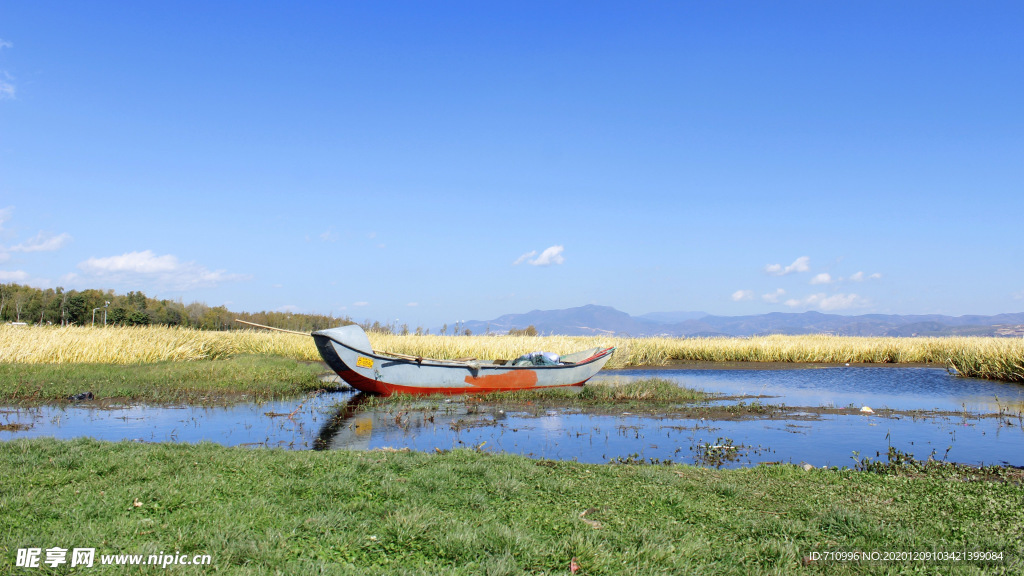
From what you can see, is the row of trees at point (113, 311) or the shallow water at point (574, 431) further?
the row of trees at point (113, 311)

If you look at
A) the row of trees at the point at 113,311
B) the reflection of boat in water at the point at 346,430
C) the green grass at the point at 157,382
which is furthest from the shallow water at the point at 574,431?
the row of trees at the point at 113,311

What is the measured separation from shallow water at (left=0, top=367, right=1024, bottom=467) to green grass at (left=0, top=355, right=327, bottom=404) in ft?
4.69

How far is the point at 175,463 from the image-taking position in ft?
24.0

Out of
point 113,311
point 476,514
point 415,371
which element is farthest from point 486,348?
point 113,311

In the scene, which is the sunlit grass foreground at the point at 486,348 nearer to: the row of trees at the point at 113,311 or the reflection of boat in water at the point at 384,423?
the reflection of boat in water at the point at 384,423

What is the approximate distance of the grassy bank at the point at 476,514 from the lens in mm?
4840

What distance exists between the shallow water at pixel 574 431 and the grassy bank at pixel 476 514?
3.22 meters

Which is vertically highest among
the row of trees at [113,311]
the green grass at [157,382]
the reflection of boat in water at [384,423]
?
the row of trees at [113,311]

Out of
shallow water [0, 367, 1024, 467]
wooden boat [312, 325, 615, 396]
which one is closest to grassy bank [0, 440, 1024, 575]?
shallow water [0, 367, 1024, 467]

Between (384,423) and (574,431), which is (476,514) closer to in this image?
(574,431)

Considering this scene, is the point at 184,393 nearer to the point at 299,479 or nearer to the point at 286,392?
the point at 286,392

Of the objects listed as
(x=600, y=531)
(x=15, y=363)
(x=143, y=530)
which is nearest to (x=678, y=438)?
(x=600, y=531)

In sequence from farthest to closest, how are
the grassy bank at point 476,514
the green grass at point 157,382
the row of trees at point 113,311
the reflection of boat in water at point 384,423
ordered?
the row of trees at point 113,311
the green grass at point 157,382
the reflection of boat in water at point 384,423
the grassy bank at point 476,514

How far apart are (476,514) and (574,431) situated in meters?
7.53
